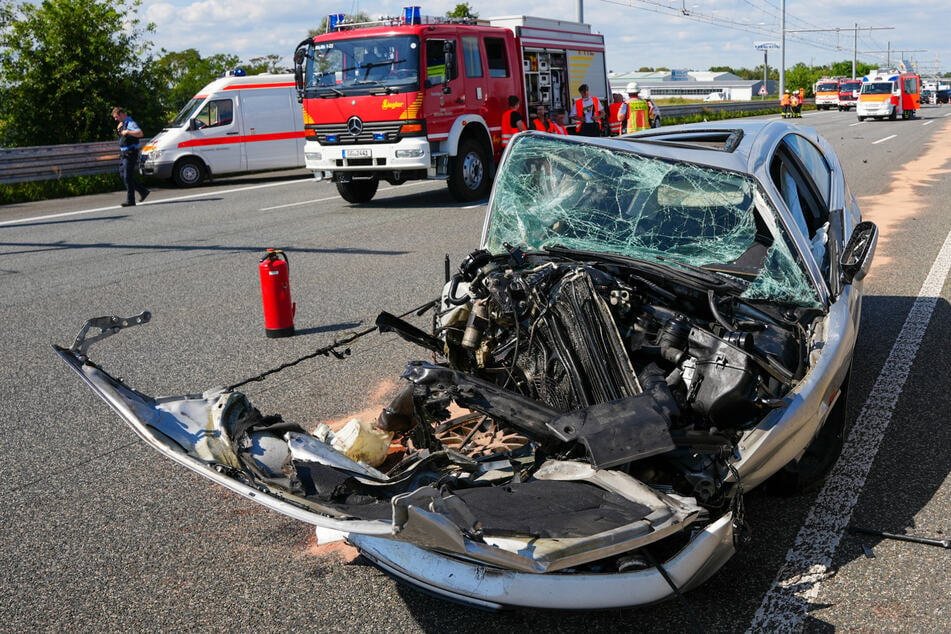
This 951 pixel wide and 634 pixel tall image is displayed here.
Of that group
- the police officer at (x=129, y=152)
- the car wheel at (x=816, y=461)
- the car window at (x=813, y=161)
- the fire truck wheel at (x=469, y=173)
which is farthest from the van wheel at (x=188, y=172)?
the car wheel at (x=816, y=461)

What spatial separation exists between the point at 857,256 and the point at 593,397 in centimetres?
174

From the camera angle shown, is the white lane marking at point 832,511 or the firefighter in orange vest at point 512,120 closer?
the white lane marking at point 832,511

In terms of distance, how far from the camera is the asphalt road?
3.12m

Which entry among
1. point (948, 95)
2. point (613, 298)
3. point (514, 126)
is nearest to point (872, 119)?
point (514, 126)

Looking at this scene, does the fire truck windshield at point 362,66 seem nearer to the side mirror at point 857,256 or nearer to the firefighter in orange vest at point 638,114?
the firefighter in orange vest at point 638,114

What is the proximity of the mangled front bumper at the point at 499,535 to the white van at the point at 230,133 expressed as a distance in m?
16.9

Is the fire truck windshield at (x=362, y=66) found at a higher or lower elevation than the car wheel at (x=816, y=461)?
higher

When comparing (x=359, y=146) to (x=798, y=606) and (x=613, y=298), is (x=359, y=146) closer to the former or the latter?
(x=613, y=298)

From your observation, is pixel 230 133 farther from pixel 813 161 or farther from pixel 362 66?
pixel 813 161

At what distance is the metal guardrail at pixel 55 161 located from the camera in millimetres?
18234

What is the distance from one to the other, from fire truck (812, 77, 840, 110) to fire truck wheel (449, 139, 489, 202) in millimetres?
46614

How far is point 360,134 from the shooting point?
13859 mm

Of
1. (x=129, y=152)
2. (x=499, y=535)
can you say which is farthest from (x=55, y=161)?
(x=499, y=535)

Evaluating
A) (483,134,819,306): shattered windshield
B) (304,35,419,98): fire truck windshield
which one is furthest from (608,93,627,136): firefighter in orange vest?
(483,134,819,306): shattered windshield
